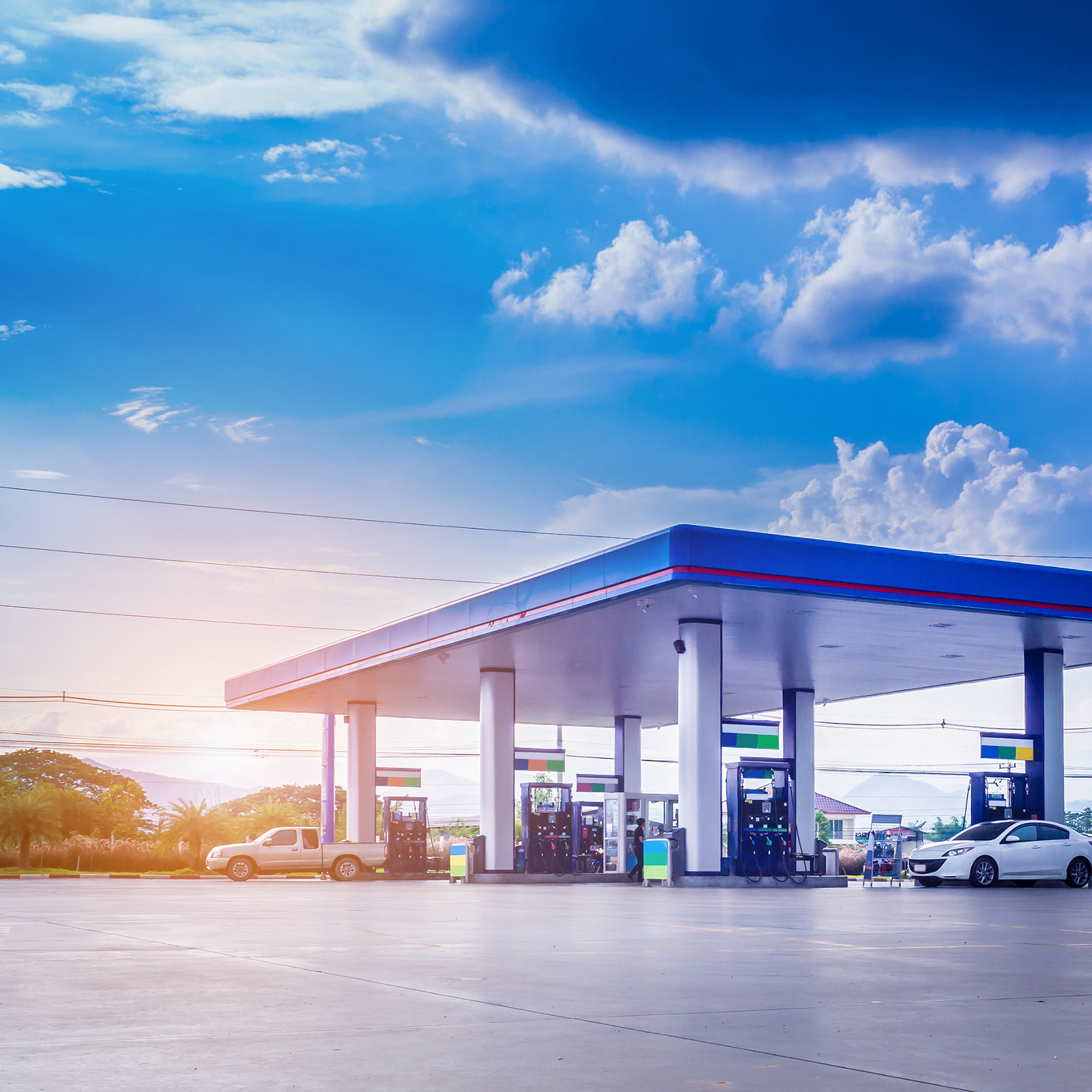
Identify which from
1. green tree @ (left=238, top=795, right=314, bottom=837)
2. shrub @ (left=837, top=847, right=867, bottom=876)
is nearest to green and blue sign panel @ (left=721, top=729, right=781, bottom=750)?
shrub @ (left=837, top=847, right=867, bottom=876)

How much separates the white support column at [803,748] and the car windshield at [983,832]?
1060 cm

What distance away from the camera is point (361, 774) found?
39469mm

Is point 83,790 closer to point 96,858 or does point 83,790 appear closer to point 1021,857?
point 96,858

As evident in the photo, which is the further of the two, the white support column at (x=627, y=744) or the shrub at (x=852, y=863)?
the shrub at (x=852, y=863)

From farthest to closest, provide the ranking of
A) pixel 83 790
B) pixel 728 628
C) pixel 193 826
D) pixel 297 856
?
pixel 83 790 → pixel 193 826 → pixel 297 856 → pixel 728 628

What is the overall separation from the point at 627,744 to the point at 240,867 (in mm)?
14983

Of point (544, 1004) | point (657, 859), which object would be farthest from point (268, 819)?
point (544, 1004)

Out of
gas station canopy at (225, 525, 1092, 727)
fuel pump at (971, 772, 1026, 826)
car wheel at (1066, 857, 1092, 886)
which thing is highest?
gas station canopy at (225, 525, 1092, 727)

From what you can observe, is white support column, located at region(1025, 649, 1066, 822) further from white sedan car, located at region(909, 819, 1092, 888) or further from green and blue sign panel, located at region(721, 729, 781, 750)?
Result: green and blue sign panel, located at region(721, 729, 781, 750)

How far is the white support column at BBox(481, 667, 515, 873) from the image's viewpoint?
102 feet

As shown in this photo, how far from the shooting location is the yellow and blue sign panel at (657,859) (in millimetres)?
23984

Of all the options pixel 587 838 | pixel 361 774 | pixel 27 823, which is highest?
pixel 361 774

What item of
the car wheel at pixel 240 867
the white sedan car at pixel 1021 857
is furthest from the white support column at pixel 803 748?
the car wheel at pixel 240 867

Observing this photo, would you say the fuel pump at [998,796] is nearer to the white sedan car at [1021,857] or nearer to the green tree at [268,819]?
the white sedan car at [1021,857]
